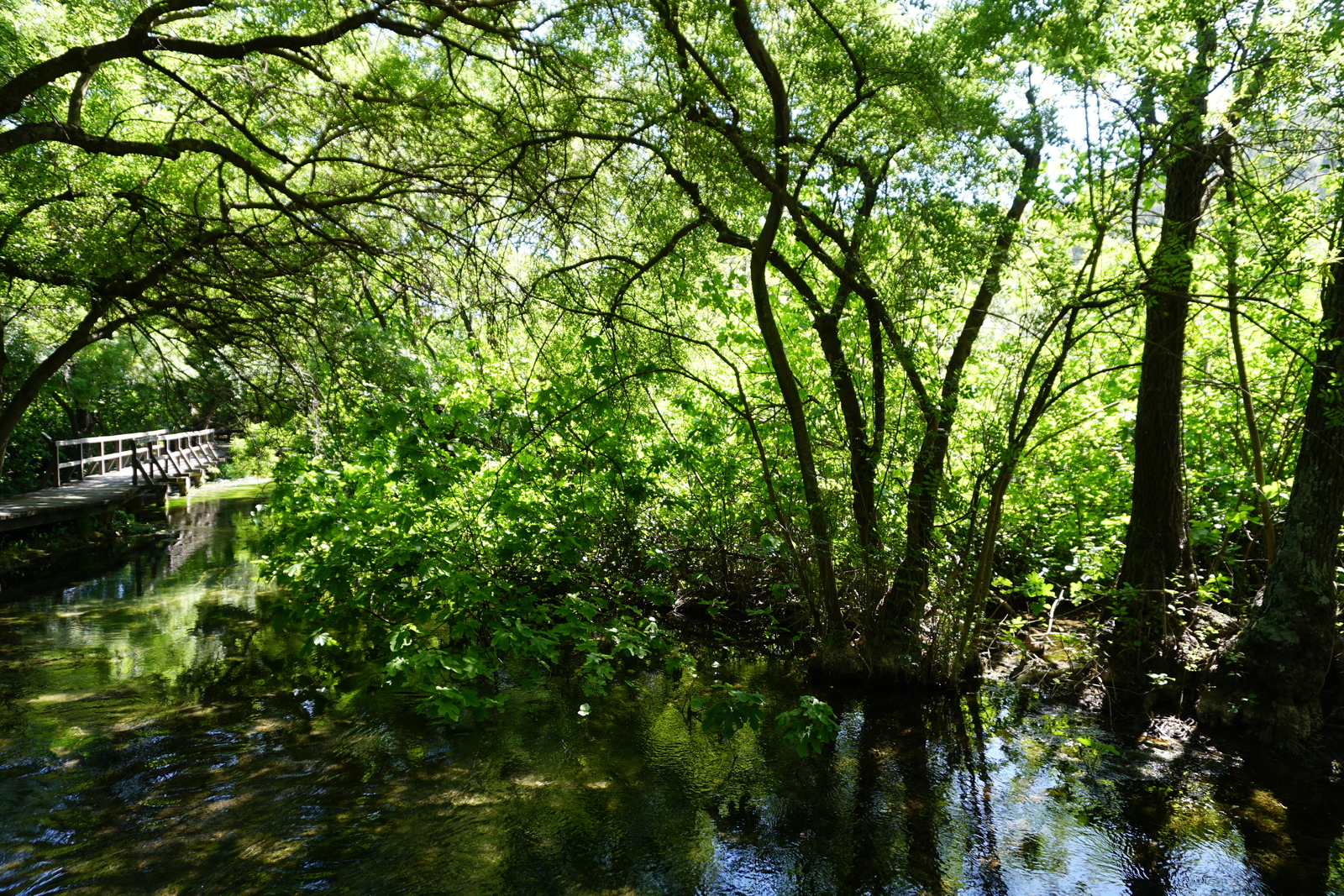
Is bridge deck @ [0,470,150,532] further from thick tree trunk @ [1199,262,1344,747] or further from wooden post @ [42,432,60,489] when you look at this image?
thick tree trunk @ [1199,262,1344,747]

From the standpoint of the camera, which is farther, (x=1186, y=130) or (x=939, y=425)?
(x=939, y=425)

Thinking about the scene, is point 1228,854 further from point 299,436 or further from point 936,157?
point 299,436

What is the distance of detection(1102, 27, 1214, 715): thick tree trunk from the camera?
6.15 metres

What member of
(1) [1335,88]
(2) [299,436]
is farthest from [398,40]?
(1) [1335,88]

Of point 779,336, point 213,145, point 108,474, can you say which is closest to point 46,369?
point 213,145

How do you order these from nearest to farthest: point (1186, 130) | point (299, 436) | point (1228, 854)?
point (1228, 854)
point (1186, 130)
point (299, 436)

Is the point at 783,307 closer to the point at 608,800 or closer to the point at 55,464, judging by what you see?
the point at 608,800

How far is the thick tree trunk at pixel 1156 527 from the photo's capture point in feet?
20.2

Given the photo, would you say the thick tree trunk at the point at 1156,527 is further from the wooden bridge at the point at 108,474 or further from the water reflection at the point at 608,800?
the wooden bridge at the point at 108,474

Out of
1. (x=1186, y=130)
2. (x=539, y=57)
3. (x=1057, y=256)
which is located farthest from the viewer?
(x=539, y=57)

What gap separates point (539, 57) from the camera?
580 centimetres

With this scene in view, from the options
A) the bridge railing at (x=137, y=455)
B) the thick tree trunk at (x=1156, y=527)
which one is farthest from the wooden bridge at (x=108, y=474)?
the thick tree trunk at (x=1156, y=527)

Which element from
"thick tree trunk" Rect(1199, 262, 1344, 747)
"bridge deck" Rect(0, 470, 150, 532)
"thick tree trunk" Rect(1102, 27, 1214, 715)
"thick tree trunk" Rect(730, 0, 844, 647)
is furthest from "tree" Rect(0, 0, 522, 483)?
"thick tree trunk" Rect(1199, 262, 1344, 747)

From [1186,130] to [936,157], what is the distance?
5.95ft
